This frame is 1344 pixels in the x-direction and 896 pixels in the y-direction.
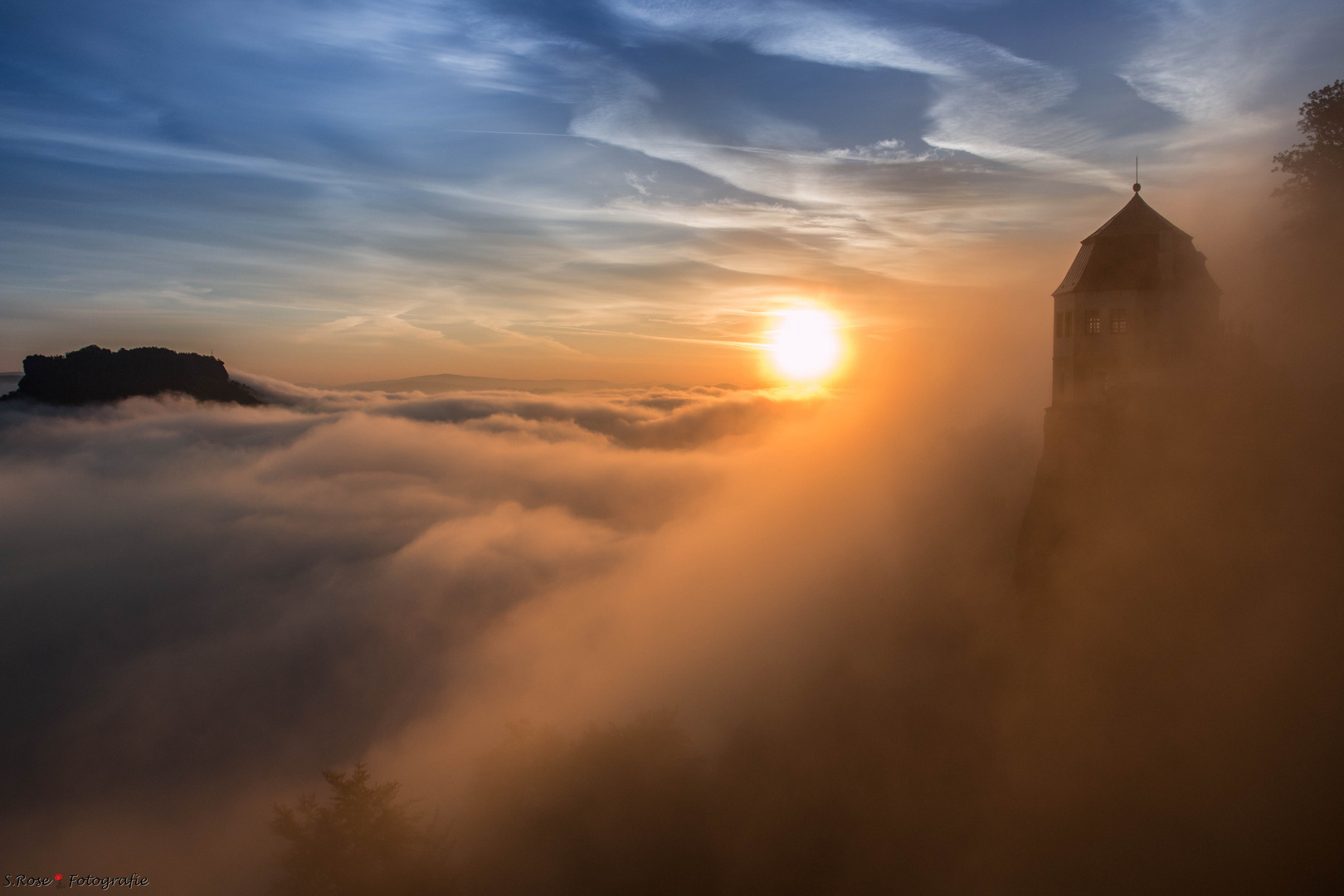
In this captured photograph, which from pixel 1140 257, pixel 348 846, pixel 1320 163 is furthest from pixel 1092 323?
pixel 348 846

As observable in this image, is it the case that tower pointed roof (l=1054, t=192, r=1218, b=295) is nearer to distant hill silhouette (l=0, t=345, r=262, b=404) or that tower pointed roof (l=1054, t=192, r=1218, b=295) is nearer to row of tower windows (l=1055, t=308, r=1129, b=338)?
row of tower windows (l=1055, t=308, r=1129, b=338)

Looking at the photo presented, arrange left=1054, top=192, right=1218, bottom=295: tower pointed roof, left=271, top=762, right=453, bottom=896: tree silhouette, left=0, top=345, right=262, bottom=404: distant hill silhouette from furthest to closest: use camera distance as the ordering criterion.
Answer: left=0, top=345, right=262, bottom=404: distant hill silhouette
left=271, top=762, right=453, bottom=896: tree silhouette
left=1054, top=192, right=1218, bottom=295: tower pointed roof

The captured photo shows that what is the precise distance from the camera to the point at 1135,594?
36594mm

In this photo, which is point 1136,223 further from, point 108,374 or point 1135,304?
point 108,374

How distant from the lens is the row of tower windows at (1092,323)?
33.6 m

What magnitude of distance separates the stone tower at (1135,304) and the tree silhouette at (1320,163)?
39.8ft

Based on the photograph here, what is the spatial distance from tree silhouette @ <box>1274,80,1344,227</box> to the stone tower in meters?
12.1

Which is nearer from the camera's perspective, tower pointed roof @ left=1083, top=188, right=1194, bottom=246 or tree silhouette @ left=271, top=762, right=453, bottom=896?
tower pointed roof @ left=1083, top=188, right=1194, bottom=246

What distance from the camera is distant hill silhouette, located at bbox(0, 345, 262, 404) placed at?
167 metres

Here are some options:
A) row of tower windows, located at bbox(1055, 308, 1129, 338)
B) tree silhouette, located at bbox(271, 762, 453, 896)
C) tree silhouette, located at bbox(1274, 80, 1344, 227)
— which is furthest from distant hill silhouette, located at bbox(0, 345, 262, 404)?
tree silhouette, located at bbox(1274, 80, 1344, 227)

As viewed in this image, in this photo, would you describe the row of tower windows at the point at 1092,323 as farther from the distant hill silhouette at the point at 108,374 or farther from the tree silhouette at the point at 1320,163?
the distant hill silhouette at the point at 108,374

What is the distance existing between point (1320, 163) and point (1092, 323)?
20.2 m

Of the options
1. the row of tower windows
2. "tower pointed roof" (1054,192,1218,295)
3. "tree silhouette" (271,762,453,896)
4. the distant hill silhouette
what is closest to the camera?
"tower pointed roof" (1054,192,1218,295)

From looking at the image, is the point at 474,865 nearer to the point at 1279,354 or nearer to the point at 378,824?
the point at 378,824
